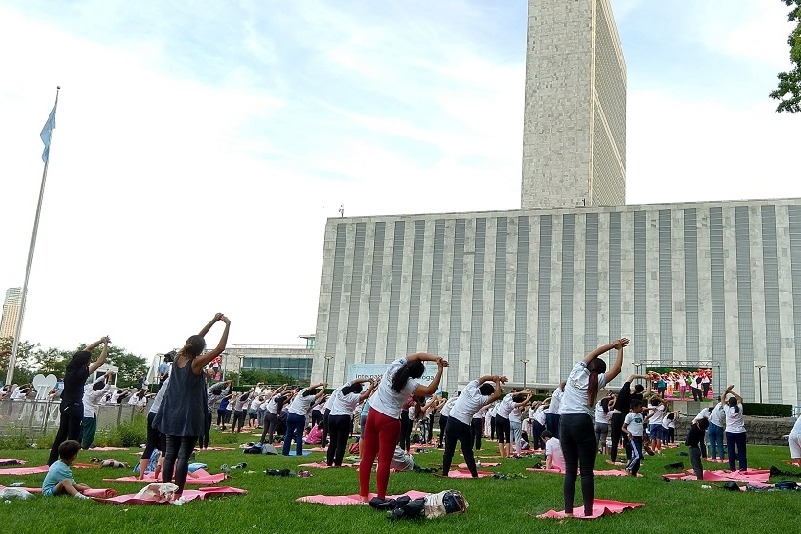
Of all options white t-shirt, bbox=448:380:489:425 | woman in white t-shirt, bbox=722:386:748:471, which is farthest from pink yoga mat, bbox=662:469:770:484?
white t-shirt, bbox=448:380:489:425

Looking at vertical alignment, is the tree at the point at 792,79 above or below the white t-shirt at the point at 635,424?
above

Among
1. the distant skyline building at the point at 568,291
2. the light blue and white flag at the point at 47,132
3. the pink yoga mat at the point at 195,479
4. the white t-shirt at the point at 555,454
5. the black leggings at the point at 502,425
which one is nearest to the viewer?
the pink yoga mat at the point at 195,479

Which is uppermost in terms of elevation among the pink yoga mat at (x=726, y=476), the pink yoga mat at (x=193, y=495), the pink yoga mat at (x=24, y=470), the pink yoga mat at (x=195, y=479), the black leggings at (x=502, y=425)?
the black leggings at (x=502, y=425)

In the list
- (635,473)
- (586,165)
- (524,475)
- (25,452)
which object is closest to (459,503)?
(524,475)

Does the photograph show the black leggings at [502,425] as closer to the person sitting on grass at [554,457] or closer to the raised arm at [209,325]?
the person sitting on grass at [554,457]

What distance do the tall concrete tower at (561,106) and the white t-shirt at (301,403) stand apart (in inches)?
3492

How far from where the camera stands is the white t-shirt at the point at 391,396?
366 inches

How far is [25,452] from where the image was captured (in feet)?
56.6

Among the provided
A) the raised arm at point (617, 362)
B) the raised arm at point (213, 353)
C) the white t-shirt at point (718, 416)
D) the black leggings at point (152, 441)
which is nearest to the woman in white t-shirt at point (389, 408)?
the raised arm at point (213, 353)

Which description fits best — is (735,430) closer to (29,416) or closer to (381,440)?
(381,440)

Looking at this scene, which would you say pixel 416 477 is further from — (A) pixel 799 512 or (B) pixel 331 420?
(A) pixel 799 512

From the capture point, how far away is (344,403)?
1496 centimetres

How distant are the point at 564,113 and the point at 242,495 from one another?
334ft

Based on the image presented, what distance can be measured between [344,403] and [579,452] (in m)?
6.98
